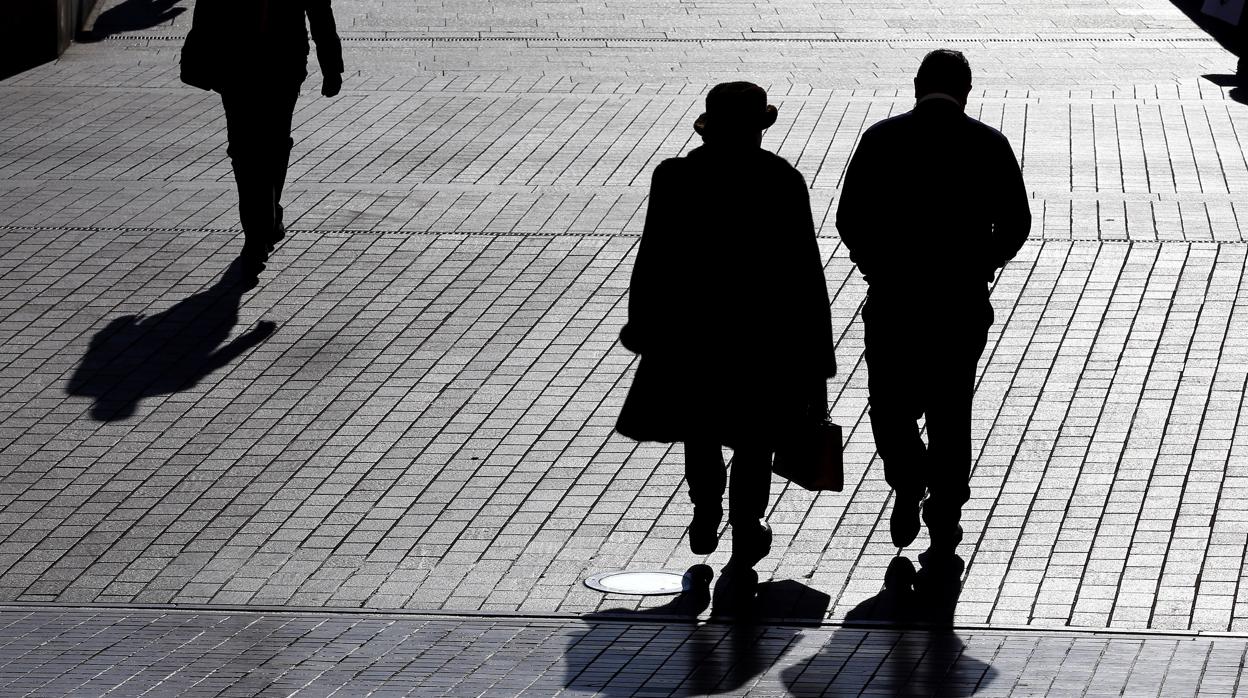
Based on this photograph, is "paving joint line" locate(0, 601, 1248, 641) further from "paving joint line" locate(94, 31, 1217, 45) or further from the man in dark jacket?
"paving joint line" locate(94, 31, 1217, 45)

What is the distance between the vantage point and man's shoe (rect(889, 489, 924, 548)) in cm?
639

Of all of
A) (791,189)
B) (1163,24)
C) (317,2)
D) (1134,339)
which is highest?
(791,189)

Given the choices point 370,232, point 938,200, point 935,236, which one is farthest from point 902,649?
point 370,232

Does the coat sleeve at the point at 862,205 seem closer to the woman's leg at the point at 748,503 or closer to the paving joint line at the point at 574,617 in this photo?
the woman's leg at the point at 748,503

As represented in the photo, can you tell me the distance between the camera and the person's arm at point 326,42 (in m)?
10.2

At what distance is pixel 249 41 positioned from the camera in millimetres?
10062

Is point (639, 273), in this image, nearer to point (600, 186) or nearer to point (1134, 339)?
point (1134, 339)

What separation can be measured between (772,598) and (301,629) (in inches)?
58.7

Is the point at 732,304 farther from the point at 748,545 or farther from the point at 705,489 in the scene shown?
the point at 748,545

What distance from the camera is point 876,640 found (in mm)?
5789

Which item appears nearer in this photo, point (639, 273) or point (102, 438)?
point (639, 273)

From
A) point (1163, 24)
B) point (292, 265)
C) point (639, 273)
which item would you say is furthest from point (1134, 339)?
point (1163, 24)

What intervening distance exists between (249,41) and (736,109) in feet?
16.0

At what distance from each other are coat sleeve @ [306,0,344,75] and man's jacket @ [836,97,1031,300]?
478 cm
